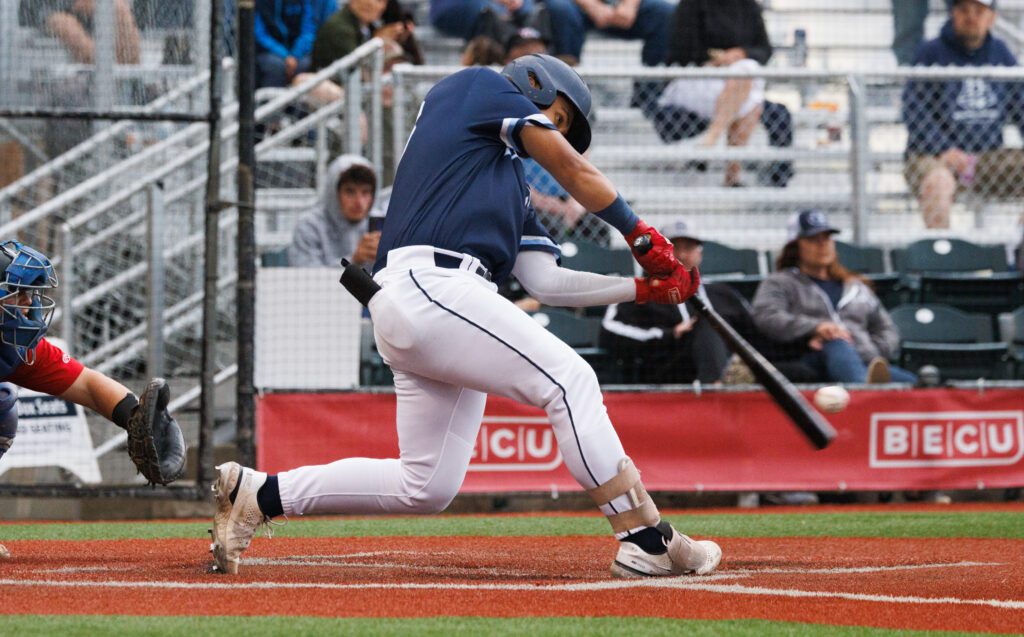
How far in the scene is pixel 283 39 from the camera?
12.2 meters

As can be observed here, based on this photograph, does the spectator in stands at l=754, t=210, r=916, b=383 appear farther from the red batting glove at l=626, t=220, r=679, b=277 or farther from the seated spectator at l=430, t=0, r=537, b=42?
the red batting glove at l=626, t=220, r=679, b=277

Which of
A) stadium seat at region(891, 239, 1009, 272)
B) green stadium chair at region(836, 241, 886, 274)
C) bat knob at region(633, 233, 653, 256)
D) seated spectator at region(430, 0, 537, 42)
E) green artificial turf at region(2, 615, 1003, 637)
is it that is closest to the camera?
green artificial turf at region(2, 615, 1003, 637)

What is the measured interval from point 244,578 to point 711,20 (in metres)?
8.81

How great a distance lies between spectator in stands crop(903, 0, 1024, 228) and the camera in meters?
11.8

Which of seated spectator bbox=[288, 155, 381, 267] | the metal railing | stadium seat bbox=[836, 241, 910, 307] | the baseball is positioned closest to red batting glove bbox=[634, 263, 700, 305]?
the baseball

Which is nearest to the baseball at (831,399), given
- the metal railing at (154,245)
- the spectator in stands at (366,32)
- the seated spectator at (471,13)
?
the metal railing at (154,245)

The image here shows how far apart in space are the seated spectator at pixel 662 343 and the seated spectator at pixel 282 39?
3925mm

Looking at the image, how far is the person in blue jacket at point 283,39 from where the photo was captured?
12.0 m

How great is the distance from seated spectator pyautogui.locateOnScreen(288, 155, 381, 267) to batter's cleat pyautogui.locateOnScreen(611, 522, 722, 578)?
16.3 ft

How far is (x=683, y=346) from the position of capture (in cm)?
955

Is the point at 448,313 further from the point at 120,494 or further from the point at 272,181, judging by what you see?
the point at 272,181

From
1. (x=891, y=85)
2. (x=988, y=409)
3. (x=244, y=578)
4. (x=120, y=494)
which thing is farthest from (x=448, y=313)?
(x=891, y=85)

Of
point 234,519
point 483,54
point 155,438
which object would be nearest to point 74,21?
point 155,438

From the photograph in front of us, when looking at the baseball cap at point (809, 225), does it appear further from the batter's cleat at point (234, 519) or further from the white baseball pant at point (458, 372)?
the batter's cleat at point (234, 519)
